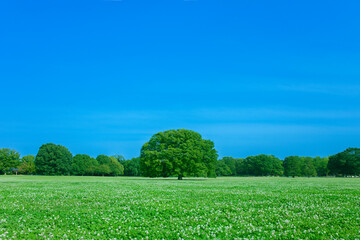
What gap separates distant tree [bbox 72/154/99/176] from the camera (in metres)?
141

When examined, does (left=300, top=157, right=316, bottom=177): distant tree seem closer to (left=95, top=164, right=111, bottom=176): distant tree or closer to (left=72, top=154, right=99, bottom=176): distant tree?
(left=95, top=164, right=111, bottom=176): distant tree

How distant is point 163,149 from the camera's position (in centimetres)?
7081

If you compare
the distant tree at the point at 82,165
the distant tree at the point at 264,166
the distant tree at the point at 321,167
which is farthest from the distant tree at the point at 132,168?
the distant tree at the point at 321,167

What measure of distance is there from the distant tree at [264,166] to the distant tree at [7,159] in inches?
5226

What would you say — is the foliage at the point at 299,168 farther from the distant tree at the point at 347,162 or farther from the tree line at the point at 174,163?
the distant tree at the point at 347,162

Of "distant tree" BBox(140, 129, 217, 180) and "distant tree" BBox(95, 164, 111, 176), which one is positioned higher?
"distant tree" BBox(140, 129, 217, 180)

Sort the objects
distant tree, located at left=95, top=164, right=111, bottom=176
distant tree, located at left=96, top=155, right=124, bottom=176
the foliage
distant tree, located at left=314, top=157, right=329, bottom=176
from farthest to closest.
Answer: distant tree, located at left=314, top=157, right=329, bottom=176, the foliage, distant tree, located at left=96, top=155, right=124, bottom=176, distant tree, located at left=95, top=164, right=111, bottom=176

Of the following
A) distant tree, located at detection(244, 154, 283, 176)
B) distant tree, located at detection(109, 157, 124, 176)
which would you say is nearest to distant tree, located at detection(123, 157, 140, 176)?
distant tree, located at detection(109, 157, 124, 176)

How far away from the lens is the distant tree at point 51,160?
12119cm

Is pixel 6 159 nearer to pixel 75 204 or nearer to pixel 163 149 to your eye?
pixel 163 149

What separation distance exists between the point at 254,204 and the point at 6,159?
138383mm

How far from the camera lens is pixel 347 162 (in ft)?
433

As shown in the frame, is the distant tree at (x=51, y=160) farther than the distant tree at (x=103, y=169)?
No

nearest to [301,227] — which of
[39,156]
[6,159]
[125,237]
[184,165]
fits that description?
[125,237]
